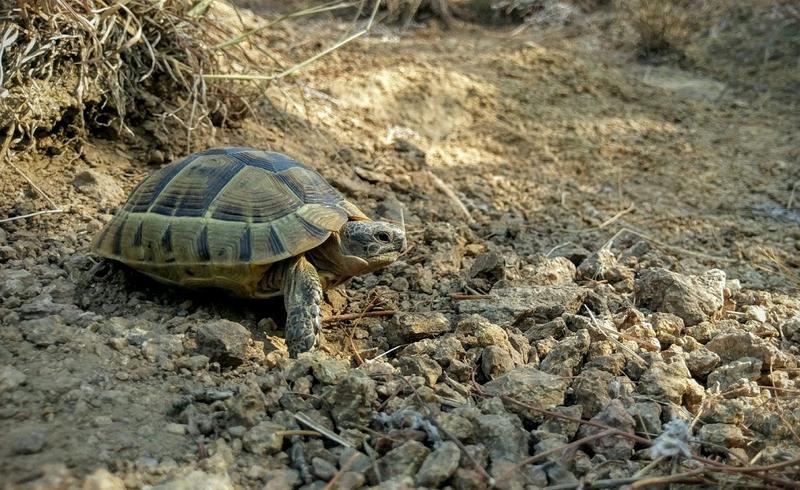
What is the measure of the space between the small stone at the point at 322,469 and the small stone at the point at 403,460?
0.12 meters

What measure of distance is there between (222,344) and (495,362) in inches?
33.7

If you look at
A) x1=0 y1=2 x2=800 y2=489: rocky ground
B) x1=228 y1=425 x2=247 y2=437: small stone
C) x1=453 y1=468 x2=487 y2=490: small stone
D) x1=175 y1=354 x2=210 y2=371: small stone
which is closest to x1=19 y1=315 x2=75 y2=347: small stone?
x1=0 y1=2 x2=800 y2=489: rocky ground

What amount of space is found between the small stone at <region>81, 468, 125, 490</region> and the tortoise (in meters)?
0.87

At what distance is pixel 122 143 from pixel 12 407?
215 cm

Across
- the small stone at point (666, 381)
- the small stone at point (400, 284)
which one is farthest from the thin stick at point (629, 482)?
the small stone at point (400, 284)

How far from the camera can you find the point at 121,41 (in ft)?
11.9

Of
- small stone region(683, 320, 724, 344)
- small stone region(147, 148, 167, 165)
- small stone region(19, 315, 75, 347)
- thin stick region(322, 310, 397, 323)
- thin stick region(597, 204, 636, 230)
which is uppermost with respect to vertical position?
small stone region(147, 148, 167, 165)

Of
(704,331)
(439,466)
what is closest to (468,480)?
(439,466)

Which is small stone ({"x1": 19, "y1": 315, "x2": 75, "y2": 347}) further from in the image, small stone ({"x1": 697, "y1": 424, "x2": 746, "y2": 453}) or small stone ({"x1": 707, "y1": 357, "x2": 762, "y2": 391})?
small stone ({"x1": 707, "y1": 357, "x2": 762, "y2": 391})

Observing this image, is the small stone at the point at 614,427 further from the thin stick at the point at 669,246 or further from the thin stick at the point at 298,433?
the thin stick at the point at 669,246

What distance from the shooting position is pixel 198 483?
1.79 m

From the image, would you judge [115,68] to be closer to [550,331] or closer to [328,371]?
[328,371]

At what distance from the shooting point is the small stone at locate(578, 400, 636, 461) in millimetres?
2049

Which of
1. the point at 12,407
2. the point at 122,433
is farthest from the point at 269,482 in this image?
the point at 12,407
